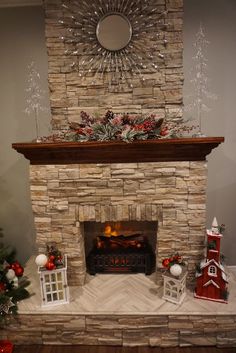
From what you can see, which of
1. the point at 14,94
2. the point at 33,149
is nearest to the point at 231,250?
the point at 33,149

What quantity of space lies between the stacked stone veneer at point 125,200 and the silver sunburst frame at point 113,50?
85 cm

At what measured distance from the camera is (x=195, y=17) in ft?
10.0

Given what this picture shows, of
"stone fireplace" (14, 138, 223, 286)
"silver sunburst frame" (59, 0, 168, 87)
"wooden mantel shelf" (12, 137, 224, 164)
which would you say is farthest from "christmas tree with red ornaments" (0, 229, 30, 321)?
"silver sunburst frame" (59, 0, 168, 87)

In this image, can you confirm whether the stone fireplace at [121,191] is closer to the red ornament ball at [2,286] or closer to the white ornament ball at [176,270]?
the white ornament ball at [176,270]

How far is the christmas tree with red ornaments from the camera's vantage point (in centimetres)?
253

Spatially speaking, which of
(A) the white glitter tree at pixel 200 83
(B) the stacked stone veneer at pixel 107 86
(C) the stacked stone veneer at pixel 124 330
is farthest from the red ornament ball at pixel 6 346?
(A) the white glitter tree at pixel 200 83

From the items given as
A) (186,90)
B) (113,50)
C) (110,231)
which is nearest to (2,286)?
(110,231)

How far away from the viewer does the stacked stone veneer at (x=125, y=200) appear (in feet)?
8.68

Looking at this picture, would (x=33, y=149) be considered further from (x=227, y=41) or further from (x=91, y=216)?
(x=227, y=41)

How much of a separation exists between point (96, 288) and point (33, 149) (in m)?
1.41

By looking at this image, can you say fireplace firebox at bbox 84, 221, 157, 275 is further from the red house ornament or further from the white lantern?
the red house ornament

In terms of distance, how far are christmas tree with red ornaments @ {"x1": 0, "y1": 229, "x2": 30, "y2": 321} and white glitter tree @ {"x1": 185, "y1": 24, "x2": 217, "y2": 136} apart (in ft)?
7.42

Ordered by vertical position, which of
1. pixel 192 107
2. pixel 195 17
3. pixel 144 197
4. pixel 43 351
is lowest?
pixel 43 351

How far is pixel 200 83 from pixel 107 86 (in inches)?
40.3
